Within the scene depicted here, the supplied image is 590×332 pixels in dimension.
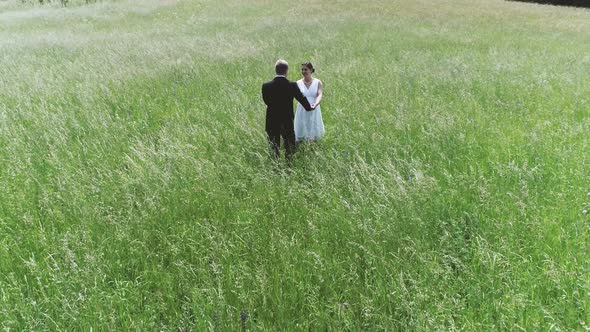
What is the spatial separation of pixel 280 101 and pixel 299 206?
1.70 metres

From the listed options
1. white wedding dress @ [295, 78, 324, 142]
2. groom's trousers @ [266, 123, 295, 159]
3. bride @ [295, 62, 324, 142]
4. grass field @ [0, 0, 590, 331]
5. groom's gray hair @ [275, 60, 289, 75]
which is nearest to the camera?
grass field @ [0, 0, 590, 331]

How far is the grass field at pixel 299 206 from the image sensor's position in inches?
103

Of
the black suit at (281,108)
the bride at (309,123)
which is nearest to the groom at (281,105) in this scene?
the black suit at (281,108)

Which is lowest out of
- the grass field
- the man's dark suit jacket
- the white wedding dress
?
the grass field

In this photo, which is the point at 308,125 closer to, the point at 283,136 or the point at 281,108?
the point at 283,136

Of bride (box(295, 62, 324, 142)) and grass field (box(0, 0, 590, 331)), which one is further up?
bride (box(295, 62, 324, 142))

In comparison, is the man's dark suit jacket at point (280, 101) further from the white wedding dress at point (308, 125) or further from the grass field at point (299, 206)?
the grass field at point (299, 206)

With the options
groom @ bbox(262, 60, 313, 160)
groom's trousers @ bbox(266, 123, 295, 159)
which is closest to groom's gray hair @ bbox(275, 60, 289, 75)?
groom @ bbox(262, 60, 313, 160)

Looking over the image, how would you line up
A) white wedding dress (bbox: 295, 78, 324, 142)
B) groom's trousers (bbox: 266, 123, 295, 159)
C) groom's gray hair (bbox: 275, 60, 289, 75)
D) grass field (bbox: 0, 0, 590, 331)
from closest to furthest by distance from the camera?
grass field (bbox: 0, 0, 590, 331), groom's gray hair (bbox: 275, 60, 289, 75), groom's trousers (bbox: 266, 123, 295, 159), white wedding dress (bbox: 295, 78, 324, 142)

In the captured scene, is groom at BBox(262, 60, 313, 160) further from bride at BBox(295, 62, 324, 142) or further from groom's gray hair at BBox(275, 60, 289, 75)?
bride at BBox(295, 62, 324, 142)

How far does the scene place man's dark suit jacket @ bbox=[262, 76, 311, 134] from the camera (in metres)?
4.79

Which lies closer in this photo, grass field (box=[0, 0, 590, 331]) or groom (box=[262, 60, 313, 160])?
grass field (box=[0, 0, 590, 331])

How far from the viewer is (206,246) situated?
3.35 m

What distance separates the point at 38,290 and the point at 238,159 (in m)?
2.60
